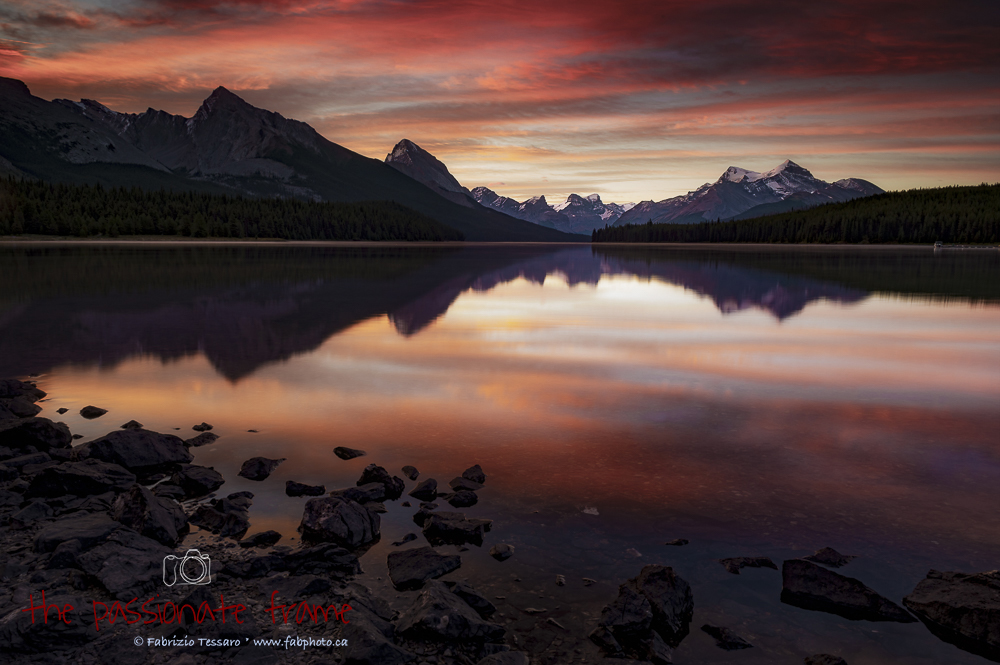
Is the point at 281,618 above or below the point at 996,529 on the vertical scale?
below

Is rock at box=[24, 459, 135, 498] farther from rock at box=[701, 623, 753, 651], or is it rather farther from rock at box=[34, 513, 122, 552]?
rock at box=[701, 623, 753, 651]

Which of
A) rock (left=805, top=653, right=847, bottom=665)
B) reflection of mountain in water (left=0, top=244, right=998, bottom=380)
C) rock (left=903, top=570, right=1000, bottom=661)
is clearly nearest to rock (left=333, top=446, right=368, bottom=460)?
reflection of mountain in water (left=0, top=244, right=998, bottom=380)

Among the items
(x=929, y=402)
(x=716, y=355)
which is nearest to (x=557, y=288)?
(x=716, y=355)

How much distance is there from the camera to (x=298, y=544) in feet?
29.4

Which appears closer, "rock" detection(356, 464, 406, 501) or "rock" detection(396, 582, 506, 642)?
"rock" detection(396, 582, 506, 642)

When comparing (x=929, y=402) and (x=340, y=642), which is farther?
(x=929, y=402)

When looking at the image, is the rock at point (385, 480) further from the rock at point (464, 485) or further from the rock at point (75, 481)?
the rock at point (75, 481)

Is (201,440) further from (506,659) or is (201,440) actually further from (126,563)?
(506,659)

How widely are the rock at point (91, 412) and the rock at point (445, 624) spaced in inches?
448

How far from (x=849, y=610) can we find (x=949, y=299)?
4616cm

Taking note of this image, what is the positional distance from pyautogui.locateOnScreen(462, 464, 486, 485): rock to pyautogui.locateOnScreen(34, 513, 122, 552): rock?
537 cm

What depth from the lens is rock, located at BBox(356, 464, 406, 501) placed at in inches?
417

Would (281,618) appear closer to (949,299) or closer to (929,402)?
(929,402)

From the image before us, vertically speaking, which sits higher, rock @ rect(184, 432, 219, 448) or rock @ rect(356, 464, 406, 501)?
rock @ rect(356, 464, 406, 501)
